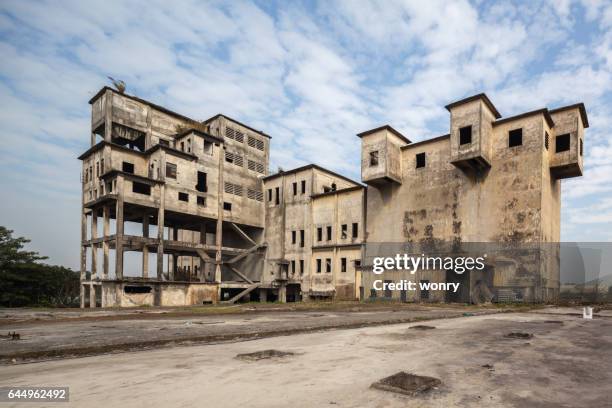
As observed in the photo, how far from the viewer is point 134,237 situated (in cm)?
3094

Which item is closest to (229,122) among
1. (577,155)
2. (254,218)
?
(254,218)

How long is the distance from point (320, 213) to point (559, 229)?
68.6 feet

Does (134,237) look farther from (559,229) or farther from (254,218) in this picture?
(559,229)

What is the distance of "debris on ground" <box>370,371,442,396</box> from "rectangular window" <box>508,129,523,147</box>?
28.4 m

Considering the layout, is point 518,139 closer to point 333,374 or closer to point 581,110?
point 581,110

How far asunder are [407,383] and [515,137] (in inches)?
1150

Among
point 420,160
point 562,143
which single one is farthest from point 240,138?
point 562,143

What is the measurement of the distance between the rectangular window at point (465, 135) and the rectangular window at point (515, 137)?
2.90 m

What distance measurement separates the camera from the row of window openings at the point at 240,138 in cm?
3940

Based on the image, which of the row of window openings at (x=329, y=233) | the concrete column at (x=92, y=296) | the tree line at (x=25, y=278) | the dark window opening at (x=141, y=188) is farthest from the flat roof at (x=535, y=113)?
the tree line at (x=25, y=278)

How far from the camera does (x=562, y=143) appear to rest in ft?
92.4

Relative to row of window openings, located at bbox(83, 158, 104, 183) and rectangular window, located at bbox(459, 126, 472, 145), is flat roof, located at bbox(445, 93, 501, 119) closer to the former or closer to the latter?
rectangular window, located at bbox(459, 126, 472, 145)

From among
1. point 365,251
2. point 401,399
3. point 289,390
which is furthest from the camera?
point 365,251

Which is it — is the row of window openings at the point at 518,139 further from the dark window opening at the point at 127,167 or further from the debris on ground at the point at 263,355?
the dark window opening at the point at 127,167
